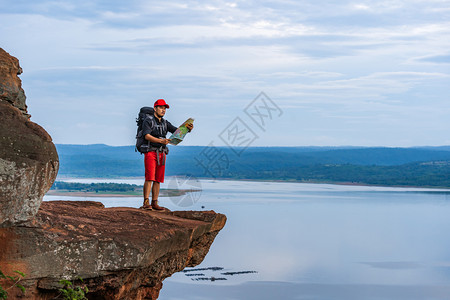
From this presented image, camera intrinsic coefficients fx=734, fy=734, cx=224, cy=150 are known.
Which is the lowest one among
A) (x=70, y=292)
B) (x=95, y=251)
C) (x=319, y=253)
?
(x=319, y=253)

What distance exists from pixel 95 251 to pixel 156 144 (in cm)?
328

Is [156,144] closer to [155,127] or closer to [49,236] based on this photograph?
[155,127]

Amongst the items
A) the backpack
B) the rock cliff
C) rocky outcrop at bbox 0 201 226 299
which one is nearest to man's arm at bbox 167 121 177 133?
the backpack

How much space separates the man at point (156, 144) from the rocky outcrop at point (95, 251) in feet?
5.55

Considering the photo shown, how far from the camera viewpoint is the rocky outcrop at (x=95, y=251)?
19.3ft

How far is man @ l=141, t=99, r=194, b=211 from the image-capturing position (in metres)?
9.16

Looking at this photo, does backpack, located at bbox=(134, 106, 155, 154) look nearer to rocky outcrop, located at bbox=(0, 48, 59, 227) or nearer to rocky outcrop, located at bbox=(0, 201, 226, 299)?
rocky outcrop, located at bbox=(0, 201, 226, 299)

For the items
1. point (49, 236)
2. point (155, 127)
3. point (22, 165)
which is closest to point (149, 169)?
point (155, 127)

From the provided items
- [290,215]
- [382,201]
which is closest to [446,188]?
[382,201]

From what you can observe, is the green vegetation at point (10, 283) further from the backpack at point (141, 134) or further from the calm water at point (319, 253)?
the calm water at point (319, 253)

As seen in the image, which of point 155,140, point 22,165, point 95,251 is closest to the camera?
point 22,165

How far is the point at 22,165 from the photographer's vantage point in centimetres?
546

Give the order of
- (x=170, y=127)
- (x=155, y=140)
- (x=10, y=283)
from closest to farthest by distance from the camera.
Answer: (x=10, y=283) < (x=155, y=140) < (x=170, y=127)

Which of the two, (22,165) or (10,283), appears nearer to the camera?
(22,165)
